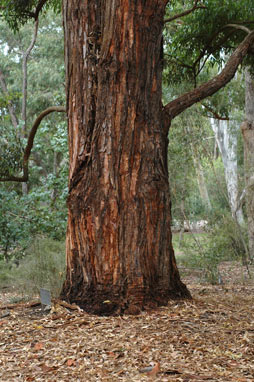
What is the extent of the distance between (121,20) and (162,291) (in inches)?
96.0

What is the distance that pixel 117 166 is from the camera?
4230mm

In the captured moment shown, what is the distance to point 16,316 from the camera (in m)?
4.43

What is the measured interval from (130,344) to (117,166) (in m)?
1.52

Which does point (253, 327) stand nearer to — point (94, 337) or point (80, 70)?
point (94, 337)

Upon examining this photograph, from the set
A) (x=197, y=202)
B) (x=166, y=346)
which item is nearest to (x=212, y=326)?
(x=166, y=346)

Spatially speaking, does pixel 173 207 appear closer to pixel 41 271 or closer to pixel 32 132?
pixel 41 271

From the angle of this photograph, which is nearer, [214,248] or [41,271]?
[41,271]

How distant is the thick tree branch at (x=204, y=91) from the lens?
4.75 meters

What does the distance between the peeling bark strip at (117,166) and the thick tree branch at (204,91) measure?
0.22 meters

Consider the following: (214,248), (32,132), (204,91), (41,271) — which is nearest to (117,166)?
(204,91)

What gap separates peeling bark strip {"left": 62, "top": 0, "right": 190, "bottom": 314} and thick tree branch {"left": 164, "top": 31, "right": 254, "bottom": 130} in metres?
0.22

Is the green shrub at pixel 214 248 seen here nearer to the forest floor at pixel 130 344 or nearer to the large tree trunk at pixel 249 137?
the large tree trunk at pixel 249 137

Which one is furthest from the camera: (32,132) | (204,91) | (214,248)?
(214,248)

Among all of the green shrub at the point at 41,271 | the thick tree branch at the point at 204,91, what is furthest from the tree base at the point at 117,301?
the green shrub at the point at 41,271
